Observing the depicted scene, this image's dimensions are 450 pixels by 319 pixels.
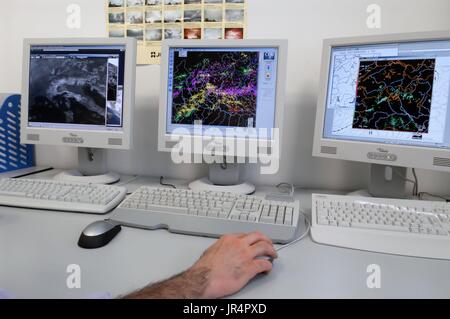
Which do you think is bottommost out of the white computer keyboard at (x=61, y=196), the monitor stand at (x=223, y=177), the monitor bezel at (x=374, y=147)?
the white computer keyboard at (x=61, y=196)

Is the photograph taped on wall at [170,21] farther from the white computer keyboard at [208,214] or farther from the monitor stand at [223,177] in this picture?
the white computer keyboard at [208,214]

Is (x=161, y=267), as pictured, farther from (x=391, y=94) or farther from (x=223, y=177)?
(x=391, y=94)

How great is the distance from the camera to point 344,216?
2.61 ft

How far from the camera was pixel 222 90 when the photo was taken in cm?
108

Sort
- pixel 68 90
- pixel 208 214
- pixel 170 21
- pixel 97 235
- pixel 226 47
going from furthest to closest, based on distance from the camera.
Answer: pixel 170 21 → pixel 68 90 → pixel 226 47 → pixel 208 214 → pixel 97 235

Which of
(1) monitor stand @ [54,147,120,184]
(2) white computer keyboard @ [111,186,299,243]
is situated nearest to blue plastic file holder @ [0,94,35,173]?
(1) monitor stand @ [54,147,120,184]

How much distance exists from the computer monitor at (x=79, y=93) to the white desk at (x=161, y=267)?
423 mm

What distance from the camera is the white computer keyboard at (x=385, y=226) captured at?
2.27 ft

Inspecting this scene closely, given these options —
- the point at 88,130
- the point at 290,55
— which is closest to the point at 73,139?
the point at 88,130

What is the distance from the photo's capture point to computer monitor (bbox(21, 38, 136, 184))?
1.11 metres

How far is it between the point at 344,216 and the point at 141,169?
0.85 meters

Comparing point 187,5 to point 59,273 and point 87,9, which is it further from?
point 59,273

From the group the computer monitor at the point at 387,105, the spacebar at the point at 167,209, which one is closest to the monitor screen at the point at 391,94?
the computer monitor at the point at 387,105

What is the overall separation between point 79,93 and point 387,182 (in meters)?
1.07
